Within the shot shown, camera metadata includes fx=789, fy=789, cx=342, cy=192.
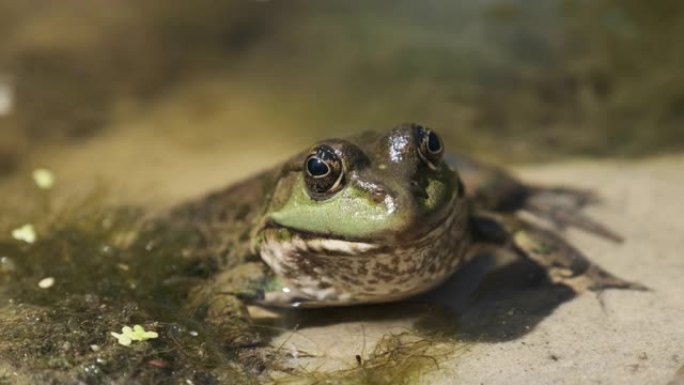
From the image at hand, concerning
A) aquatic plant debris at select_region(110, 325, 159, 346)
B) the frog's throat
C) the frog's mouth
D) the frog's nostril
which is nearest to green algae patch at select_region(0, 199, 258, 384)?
aquatic plant debris at select_region(110, 325, 159, 346)

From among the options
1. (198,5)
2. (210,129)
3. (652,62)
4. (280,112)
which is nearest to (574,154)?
(652,62)

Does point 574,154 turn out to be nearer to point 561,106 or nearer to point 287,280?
point 561,106

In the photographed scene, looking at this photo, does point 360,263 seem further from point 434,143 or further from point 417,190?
point 434,143

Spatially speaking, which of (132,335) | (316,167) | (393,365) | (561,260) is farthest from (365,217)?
(561,260)

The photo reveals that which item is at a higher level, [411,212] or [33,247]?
[411,212]

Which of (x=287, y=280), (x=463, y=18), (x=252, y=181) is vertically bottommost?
(x=287, y=280)

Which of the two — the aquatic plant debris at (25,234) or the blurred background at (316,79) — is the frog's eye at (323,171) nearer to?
the aquatic plant debris at (25,234)

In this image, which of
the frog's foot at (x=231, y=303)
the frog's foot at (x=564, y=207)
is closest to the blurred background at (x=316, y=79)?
the frog's foot at (x=564, y=207)

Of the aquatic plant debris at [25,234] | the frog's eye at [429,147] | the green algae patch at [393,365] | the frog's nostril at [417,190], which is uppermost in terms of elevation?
the frog's eye at [429,147]
